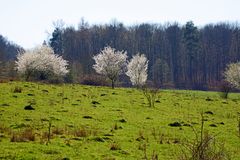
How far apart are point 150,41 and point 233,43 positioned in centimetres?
3373

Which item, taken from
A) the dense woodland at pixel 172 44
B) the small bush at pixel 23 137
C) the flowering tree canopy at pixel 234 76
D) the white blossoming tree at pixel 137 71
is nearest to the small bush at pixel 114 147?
the small bush at pixel 23 137

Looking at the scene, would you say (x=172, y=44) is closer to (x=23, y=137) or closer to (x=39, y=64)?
(x=39, y=64)

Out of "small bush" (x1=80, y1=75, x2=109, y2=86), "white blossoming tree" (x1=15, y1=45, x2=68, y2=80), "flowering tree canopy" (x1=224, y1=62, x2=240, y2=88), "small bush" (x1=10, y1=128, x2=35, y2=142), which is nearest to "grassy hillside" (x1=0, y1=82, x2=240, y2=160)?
"small bush" (x1=10, y1=128, x2=35, y2=142)

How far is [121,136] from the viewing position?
1992 cm

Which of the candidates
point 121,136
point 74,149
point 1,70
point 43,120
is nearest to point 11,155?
point 74,149

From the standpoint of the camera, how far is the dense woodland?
13162cm

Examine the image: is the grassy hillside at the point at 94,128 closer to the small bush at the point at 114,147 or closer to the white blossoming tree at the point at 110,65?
the small bush at the point at 114,147

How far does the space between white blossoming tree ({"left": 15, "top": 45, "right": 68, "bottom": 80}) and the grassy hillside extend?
927 inches

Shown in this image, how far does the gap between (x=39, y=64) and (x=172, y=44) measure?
91.4 meters

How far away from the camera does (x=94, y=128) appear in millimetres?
21562

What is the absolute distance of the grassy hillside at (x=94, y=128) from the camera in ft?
50.1

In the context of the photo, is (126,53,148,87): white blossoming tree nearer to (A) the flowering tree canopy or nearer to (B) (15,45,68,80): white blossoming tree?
(B) (15,45,68,80): white blossoming tree

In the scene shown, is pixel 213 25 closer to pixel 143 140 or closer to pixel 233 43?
pixel 233 43

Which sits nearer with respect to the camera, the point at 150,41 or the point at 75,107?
the point at 75,107
